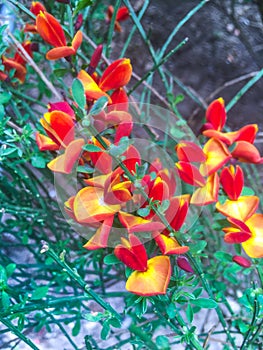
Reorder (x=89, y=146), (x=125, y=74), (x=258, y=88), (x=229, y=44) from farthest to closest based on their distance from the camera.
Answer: (x=229, y=44) < (x=258, y=88) < (x=125, y=74) < (x=89, y=146)

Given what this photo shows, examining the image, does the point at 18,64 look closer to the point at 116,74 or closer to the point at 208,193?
the point at 116,74

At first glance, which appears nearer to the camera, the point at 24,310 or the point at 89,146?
the point at 89,146

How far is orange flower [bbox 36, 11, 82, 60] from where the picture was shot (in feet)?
1.93

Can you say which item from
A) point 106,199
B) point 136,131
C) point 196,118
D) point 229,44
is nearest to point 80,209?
point 106,199

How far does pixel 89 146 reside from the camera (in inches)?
17.5

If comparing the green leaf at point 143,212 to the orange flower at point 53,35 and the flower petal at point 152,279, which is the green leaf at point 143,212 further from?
the orange flower at point 53,35

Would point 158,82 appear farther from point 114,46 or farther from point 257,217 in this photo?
point 257,217

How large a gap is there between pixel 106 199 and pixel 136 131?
1.06 m

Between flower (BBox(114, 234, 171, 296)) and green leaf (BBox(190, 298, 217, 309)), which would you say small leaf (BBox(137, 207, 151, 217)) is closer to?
flower (BBox(114, 234, 171, 296))

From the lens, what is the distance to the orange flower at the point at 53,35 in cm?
59

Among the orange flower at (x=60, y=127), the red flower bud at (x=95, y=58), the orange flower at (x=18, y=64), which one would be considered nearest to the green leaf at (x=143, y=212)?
the orange flower at (x=60, y=127)

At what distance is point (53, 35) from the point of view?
1.95 ft

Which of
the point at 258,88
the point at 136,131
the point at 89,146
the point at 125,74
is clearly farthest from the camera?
the point at 258,88

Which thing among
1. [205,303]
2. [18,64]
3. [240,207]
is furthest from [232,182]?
[18,64]
